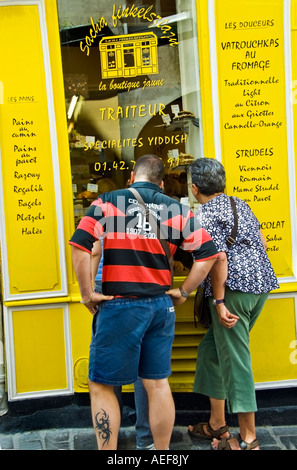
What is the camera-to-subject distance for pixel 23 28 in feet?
14.7

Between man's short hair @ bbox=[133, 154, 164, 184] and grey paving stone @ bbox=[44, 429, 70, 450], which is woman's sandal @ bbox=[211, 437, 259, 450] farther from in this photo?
man's short hair @ bbox=[133, 154, 164, 184]

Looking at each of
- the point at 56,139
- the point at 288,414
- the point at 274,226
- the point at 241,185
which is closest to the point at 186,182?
the point at 241,185

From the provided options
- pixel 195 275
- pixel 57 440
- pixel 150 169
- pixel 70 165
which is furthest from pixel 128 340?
pixel 70 165

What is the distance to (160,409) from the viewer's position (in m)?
3.45

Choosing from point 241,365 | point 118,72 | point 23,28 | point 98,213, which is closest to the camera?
point 98,213

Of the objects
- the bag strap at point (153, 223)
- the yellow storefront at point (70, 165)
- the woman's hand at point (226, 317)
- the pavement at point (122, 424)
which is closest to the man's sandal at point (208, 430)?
the pavement at point (122, 424)

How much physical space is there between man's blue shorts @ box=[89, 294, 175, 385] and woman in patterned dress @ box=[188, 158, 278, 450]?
0.57 meters

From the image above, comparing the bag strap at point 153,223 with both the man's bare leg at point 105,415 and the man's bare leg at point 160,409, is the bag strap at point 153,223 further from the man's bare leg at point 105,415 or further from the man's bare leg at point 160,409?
the man's bare leg at point 105,415

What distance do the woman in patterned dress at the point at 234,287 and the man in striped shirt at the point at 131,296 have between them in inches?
13.9

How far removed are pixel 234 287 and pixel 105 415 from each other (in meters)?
1.20

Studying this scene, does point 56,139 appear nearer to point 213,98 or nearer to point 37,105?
point 37,105

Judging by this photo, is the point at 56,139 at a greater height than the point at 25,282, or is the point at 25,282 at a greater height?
the point at 56,139

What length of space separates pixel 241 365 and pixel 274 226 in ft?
4.22

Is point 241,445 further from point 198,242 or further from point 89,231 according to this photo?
point 89,231
